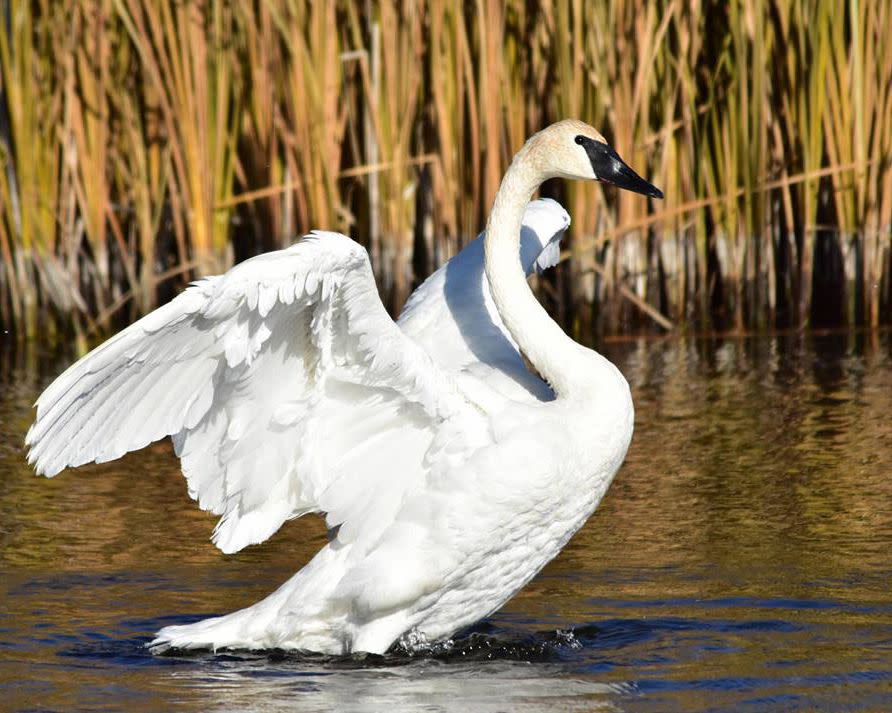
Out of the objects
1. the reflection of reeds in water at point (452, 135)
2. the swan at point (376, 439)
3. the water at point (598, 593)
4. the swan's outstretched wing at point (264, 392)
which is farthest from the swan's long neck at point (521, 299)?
the reflection of reeds in water at point (452, 135)

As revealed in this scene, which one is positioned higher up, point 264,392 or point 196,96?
point 196,96

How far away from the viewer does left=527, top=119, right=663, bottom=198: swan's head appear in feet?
19.8

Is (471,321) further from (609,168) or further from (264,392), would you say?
(264,392)

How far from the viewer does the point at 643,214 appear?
11.0 metres

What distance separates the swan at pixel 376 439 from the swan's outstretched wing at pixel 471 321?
52 mm

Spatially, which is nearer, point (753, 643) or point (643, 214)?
point (753, 643)

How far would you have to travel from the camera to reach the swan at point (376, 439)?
5.20 metres

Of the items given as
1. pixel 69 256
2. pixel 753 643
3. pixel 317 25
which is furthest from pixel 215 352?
pixel 69 256

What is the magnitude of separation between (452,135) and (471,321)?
4441mm

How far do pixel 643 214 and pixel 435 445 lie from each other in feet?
18.5

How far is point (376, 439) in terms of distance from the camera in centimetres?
574

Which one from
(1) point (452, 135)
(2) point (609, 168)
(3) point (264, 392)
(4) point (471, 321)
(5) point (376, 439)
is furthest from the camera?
(1) point (452, 135)

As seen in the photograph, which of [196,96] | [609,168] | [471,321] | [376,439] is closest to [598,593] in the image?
[376,439]

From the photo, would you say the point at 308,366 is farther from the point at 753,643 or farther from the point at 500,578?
the point at 753,643
